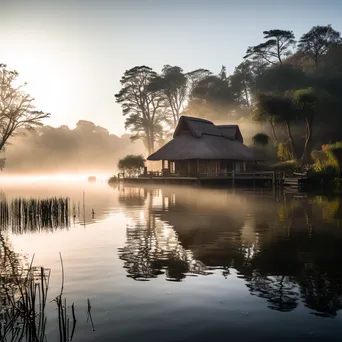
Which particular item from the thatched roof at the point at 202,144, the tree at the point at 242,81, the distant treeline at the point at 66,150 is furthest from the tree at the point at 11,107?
the distant treeline at the point at 66,150

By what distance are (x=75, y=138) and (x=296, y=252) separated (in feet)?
474

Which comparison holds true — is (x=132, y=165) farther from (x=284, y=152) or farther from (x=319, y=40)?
(x=319, y=40)

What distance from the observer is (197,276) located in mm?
9930

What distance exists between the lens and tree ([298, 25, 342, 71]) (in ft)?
239

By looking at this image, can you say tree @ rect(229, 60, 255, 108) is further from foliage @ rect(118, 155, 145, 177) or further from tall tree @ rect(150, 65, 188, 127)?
foliage @ rect(118, 155, 145, 177)

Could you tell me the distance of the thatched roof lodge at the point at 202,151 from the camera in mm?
51969

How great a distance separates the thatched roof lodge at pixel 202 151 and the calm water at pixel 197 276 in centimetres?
3267

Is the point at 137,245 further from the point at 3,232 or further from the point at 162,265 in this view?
the point at 3,232

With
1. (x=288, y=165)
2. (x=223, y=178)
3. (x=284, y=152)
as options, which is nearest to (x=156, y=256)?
(x=223, y=178)

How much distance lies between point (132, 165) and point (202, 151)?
555 inches

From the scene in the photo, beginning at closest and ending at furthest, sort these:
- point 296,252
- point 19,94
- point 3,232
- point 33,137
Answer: point 296,252
point 3,232
point 19,94
point 33,137

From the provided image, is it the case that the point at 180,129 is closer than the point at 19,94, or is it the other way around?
the point at 19,94

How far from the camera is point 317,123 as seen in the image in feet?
205

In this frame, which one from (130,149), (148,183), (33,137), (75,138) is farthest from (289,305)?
(130,149)
